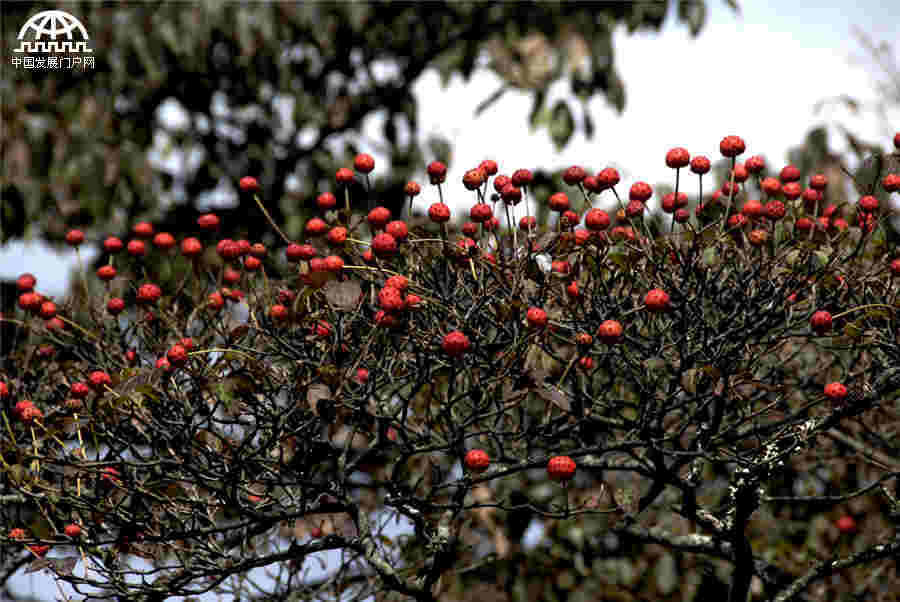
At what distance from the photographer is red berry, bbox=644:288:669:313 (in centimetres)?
196

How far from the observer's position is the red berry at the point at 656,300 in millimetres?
1961

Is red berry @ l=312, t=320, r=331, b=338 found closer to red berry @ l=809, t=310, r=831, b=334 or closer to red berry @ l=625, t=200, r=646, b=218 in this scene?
red berry @ l=625, t=200, r=646, b=218

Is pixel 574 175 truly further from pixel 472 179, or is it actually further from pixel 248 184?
pixel 248 184

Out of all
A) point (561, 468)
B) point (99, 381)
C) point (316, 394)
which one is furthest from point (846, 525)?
point (99, 381)

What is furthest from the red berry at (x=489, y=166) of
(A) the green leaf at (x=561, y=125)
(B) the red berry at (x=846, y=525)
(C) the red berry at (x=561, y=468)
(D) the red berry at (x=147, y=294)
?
(A) the green leaf at (x=561, y=125)

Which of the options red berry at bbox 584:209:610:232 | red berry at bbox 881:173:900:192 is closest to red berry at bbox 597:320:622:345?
red berry at bbox 584:209:610:232

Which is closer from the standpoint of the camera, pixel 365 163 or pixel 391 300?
pixel 391 300

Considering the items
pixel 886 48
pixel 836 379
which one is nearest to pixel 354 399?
pixel 836 379

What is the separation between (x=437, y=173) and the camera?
2299mm

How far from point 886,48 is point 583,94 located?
215 centimetres

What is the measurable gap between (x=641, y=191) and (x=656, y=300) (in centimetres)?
35

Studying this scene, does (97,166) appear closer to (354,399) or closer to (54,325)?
(54,325)
